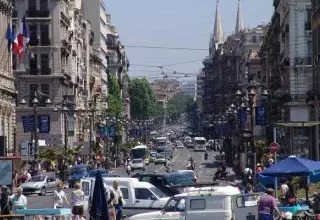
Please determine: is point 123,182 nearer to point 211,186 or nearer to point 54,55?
point 211,186

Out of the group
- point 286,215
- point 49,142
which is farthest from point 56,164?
point 286,215

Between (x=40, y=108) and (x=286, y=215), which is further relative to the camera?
(x=40, y=108)

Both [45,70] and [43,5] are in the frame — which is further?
[43,5]

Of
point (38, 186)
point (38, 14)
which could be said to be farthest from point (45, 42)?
point (38, 186)

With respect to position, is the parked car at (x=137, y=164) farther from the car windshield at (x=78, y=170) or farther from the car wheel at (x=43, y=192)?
the car wheel at (x=43, y=192)

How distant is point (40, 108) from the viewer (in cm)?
11475

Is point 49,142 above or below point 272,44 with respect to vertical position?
below

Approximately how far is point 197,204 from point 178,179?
74.7 ft

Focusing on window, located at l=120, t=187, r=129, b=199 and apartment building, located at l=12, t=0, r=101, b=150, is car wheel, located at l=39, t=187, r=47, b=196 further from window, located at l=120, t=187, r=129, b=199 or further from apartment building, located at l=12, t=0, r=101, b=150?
apartment building, located at l=12, t=0, r=101, b=150

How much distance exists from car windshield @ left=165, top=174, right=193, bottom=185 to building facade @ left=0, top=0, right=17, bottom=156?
29.3m

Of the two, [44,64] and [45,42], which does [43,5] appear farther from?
[44,64]

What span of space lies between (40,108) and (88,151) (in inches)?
278

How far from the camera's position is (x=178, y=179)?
5481cm

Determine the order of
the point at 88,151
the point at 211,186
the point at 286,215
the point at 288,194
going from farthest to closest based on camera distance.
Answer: the point at 88,151
the point at 288,194
the point at 211,186
the point at 286,215
